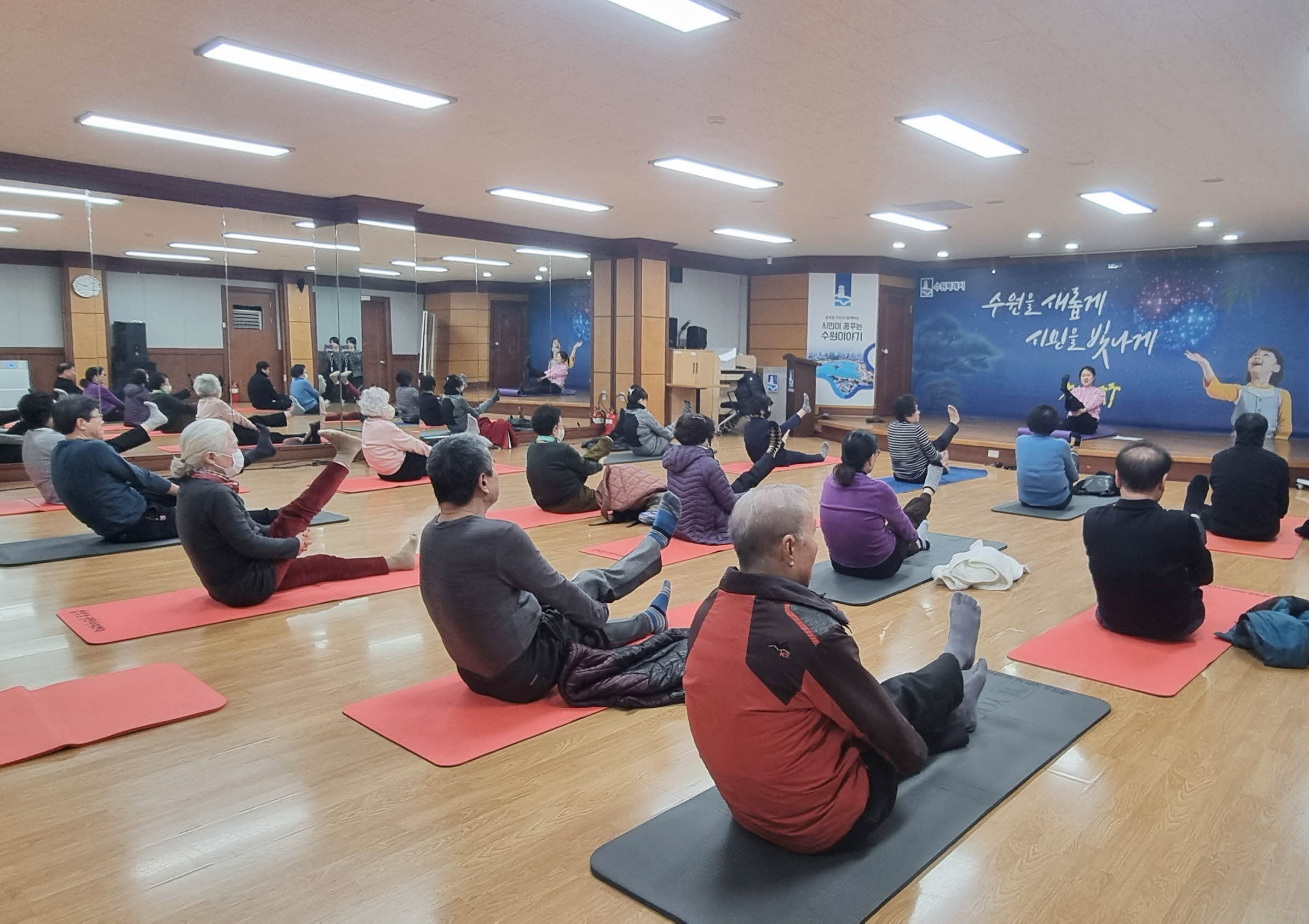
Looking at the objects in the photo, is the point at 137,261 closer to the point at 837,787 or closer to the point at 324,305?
the point at 324,305

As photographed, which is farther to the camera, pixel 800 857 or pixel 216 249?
pixel 216 249

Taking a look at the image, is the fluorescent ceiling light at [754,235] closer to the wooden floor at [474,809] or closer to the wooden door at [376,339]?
the wooden door at [376,339]

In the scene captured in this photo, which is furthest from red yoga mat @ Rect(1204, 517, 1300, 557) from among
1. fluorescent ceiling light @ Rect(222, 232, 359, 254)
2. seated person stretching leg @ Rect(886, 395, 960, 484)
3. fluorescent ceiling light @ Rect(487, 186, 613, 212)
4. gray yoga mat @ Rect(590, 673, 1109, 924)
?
fluorescent ceiling light @ Rect(222, 232, 359, 254)

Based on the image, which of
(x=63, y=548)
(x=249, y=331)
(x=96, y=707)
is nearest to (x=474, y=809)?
(x=96, y=707)

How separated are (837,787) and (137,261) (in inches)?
363

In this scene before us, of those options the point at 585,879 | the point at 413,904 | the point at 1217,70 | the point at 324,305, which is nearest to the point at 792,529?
the point at 585,879

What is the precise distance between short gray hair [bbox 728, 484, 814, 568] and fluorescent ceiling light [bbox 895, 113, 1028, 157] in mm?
4126

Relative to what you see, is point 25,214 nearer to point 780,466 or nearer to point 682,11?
point 682,11

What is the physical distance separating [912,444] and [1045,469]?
1255 mm

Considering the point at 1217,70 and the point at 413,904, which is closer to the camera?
the point at 413,904

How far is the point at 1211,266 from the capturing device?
11.5 metres

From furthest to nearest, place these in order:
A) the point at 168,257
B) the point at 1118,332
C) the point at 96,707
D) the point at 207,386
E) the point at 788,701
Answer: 1. the point at 1118,332
2. the point at 168,257
3. the point at 207,386
4. the point at 96,707
5. the point at 788,701

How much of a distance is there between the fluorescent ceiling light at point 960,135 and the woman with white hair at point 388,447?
4821 mm

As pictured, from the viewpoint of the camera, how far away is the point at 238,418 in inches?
304
